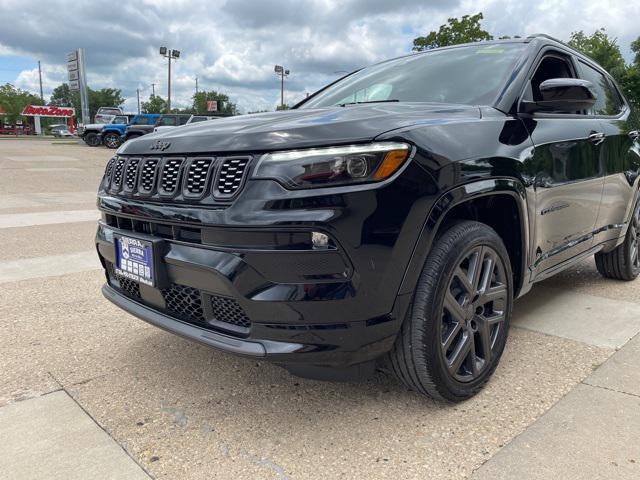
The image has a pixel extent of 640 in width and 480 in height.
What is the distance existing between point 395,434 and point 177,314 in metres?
1.05

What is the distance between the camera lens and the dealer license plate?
227 cm

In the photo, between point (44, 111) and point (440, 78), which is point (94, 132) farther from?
point (44, 111)

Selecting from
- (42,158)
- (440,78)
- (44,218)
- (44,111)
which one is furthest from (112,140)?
(44,111)

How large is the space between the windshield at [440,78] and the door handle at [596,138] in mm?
768

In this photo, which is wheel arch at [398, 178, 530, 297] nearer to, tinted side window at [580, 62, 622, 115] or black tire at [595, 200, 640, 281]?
tinted side window at [580, 62, 622, 115]

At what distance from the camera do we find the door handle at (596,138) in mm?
3422

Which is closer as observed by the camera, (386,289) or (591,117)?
(386,289)

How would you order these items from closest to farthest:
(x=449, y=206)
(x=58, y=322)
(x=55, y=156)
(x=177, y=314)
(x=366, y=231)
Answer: (x=366, y=231)
(x=449, y=206)
(x=177, y=314)
(x=58, y=322)
(x=55, y=156)

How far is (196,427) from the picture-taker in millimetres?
→ 2268

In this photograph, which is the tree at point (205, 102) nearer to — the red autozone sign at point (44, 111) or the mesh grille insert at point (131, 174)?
the red autozone sign at point (44, 111)

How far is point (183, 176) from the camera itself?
219cm

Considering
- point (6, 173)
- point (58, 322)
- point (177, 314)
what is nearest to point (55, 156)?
point (6, 173)

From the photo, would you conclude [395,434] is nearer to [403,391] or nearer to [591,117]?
[403,391]

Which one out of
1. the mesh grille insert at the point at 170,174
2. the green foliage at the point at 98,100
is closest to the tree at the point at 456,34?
the mesh grille insert at the point at 170,174
